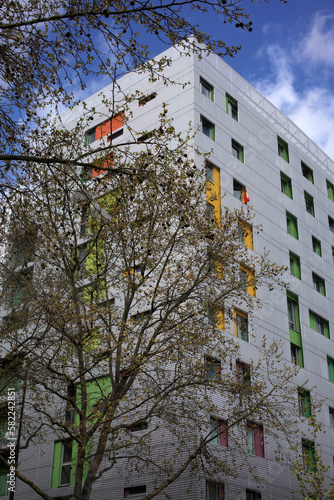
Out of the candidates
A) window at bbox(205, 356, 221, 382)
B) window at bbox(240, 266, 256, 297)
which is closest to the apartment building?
window at bbox(240, 266, 256, 297)

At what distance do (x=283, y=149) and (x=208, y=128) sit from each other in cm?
817

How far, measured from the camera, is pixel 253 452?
916 inches

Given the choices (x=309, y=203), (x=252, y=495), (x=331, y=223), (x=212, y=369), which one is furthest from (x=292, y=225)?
(x=212, y=369)

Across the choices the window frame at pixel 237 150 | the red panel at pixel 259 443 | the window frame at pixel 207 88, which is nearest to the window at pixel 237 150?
the window frame at pixel 237 150

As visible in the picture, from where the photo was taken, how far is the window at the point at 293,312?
2941cm

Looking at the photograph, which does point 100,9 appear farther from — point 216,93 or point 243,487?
point 216,93

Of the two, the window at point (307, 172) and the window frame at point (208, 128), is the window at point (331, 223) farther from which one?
the window frame at point (208, 128)

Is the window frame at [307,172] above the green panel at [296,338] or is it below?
above

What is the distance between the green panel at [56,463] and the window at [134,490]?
4212 millimetres

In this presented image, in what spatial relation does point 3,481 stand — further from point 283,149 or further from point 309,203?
point 283,149

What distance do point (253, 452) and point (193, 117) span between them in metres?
15.0

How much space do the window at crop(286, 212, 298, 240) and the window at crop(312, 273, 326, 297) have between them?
8.82 ft

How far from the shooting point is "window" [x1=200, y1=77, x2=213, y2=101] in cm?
2929

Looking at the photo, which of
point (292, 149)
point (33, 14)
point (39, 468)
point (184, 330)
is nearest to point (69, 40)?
point (33, 14)
